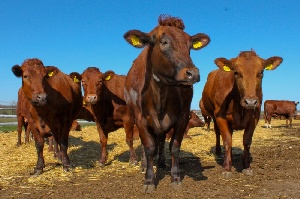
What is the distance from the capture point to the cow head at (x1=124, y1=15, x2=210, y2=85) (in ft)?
15.0

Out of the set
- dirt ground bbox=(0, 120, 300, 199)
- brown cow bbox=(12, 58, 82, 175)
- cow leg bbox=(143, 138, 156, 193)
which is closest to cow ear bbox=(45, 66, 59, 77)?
brown cow bbox=(12, 58, 82, 175)

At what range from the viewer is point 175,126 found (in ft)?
17.8

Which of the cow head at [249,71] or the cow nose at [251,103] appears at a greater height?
the cow head at [249,71]

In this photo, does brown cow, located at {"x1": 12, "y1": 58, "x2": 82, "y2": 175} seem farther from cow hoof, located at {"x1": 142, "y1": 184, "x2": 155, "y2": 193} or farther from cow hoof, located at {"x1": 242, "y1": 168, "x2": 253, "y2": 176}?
cow hoof, located at {"x1": 242, "y1": 168, "x2": 253, "y2": 176}

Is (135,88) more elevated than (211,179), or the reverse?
(135,88)

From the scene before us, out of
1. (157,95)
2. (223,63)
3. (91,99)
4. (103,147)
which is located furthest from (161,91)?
(103,147)

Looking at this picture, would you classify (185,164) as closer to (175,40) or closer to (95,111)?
(95,111)

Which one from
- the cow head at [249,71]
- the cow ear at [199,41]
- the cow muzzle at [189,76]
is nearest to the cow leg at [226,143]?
the cow head at [249,71]

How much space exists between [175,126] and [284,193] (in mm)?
1861

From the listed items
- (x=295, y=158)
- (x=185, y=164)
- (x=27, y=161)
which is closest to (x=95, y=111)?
(x=27, y=161)

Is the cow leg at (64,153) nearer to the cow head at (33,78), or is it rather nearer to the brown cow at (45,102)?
the brown cow at (45,102)

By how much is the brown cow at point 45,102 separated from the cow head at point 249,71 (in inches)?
136

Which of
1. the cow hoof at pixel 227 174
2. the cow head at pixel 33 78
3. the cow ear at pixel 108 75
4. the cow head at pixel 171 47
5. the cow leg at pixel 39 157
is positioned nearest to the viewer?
the cow head at pixel 171 47

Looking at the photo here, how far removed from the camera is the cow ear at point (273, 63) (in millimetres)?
6234
